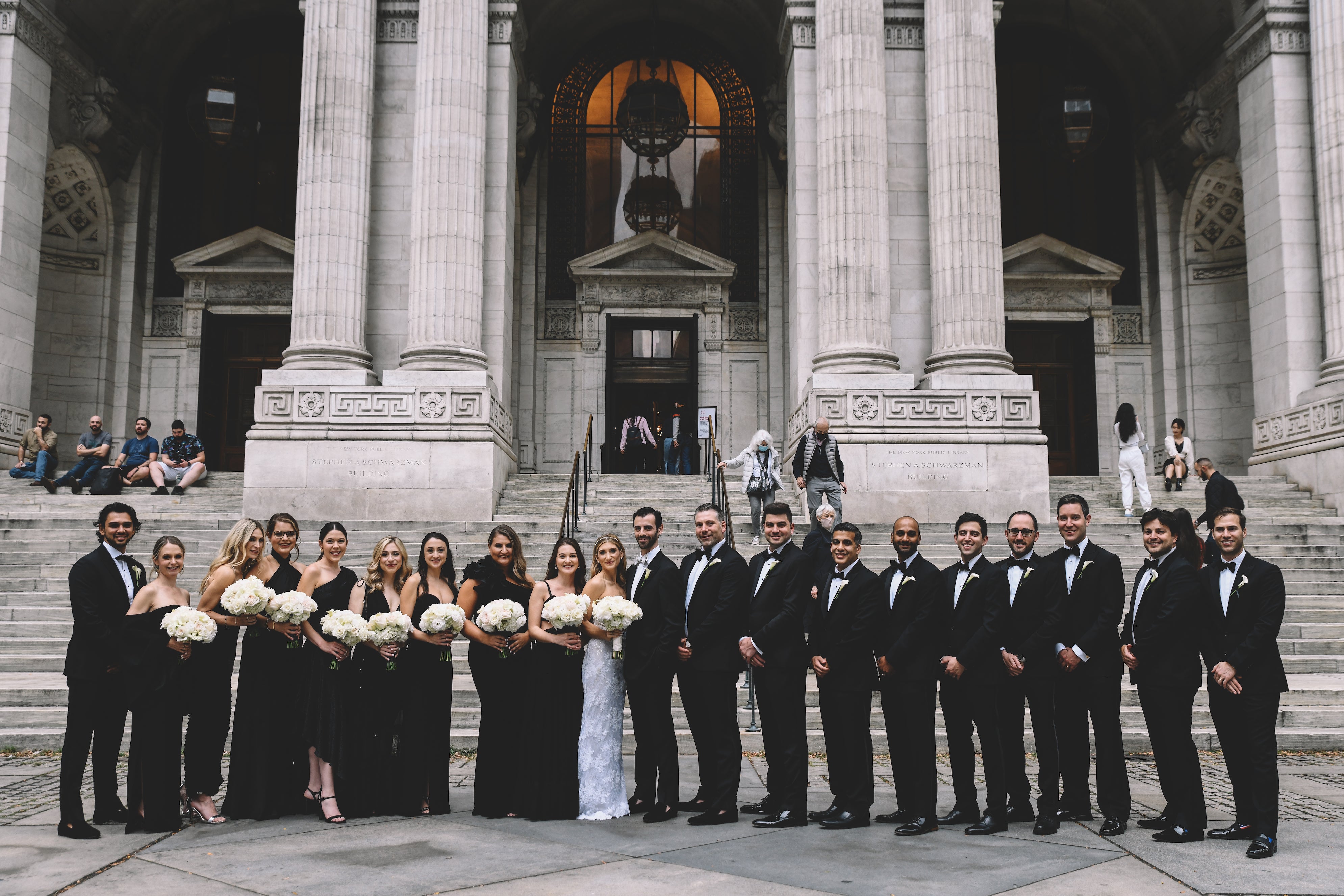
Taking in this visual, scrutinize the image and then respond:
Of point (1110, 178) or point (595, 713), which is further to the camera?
point (1110, 178)

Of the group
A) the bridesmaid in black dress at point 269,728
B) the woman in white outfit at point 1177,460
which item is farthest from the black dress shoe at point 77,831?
the woman in white outfit at point 1177,460

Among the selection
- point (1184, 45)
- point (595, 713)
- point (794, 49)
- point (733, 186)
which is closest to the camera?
point (595, 713)

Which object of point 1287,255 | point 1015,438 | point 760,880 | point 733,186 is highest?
point 733,186

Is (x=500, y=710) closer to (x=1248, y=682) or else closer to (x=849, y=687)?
(x=849, y=687)

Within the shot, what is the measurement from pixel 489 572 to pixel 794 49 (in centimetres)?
1509

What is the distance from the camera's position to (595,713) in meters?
7.57

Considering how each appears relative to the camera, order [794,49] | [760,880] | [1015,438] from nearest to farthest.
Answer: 1. [760,880]
2. [1015,438]
3. [794,49]

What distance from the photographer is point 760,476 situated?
15.6 m

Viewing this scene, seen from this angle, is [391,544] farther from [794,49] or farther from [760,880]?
[794,49]

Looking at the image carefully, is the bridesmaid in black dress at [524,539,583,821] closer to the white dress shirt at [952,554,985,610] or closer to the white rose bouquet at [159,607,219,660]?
the white rose bouquet at [159,607,219,660]

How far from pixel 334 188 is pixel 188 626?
1311 cm

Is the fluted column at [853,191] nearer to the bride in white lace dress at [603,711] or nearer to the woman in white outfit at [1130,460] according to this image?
the woman in white outfit at [1130,460]

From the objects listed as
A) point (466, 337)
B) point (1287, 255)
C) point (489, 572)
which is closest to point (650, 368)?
point (466, 337)

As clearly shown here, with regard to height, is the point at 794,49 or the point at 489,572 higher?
the point at 794,49
